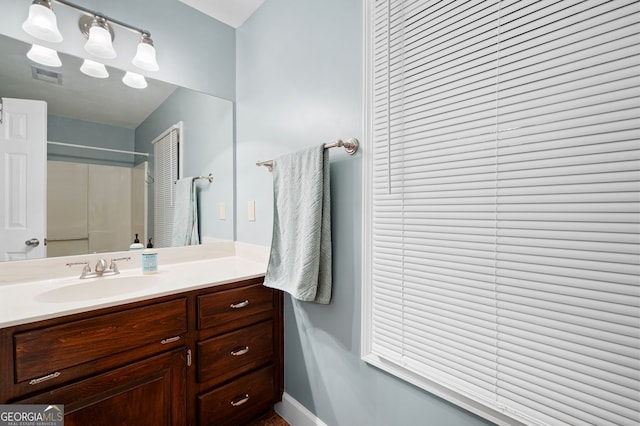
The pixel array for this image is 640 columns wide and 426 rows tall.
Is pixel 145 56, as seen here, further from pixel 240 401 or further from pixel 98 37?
pixel 240 401

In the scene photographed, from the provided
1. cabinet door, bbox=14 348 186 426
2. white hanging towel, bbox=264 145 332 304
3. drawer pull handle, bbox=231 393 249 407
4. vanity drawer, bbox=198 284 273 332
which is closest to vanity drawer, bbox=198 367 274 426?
drawer pull handle, bbox=231 393 249 407

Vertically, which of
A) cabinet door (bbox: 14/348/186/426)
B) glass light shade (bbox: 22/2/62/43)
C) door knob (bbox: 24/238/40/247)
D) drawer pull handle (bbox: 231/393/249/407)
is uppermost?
glass light shade (bbox: 22/2/62/43)

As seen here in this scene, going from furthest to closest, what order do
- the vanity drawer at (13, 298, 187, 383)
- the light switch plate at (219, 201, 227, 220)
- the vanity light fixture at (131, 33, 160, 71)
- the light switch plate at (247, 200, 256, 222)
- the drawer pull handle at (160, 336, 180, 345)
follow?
1. the light switch plate at (219, 201, 227, 220)
2. the light switch plate at (247, 200, 256, 222)
3. the vanity light fixture at (131, 33, 160, 71)
4. the drawer pull handle at (160, 336, 180, 345)
5. the vanity drawer at (13, 298, 187, 383)

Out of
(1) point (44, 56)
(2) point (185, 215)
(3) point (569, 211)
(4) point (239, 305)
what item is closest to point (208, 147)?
(2) point (185, 215)

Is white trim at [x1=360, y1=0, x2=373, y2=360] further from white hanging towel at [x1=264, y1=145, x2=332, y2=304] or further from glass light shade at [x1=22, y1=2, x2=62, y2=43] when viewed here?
glass light shade at [x1=22, y1=2, x2=62, y2=43]

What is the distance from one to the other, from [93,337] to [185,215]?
908mm

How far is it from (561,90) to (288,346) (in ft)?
5.15

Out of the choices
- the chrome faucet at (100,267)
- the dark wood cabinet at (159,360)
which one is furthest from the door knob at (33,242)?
the dark wood cabinet at (159,360)

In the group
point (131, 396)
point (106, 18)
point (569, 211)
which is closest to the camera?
point (569, 211)

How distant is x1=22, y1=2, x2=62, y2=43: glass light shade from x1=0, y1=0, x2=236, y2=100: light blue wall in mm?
86

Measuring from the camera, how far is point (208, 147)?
1866 millimetres

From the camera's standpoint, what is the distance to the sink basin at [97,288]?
3.91ft

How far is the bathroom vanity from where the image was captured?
35.5 inches

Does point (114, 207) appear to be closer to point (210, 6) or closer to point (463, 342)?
point (210, 6)
